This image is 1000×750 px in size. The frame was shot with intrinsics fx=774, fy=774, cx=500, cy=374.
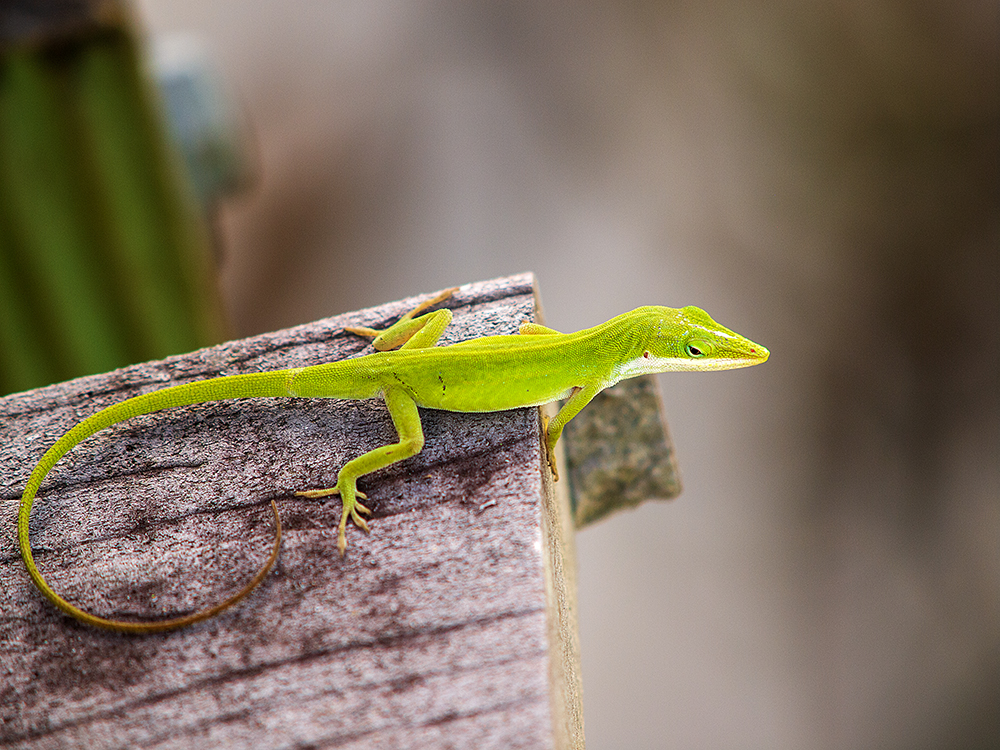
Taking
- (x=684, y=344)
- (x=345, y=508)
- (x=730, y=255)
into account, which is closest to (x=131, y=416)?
(x=345, y=508)

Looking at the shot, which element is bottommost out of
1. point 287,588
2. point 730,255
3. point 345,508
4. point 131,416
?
point 287,588

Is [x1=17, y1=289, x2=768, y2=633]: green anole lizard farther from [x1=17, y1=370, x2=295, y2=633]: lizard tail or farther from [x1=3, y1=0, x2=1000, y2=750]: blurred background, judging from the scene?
[x1=3, y1=0, x2=1000, y2=750]: blurred background

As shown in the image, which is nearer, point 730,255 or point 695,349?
point 695,349

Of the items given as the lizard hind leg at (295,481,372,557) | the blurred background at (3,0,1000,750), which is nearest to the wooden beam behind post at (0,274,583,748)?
the lizard hind leg at (295,481,372,557)

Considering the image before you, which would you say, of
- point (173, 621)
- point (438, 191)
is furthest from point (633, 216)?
point (173, 621)

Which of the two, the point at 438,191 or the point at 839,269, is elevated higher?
the point at 438,191

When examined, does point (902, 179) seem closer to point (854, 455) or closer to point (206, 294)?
point (854, 455)

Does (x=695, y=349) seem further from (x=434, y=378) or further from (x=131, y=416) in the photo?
(x=131, y=416)
